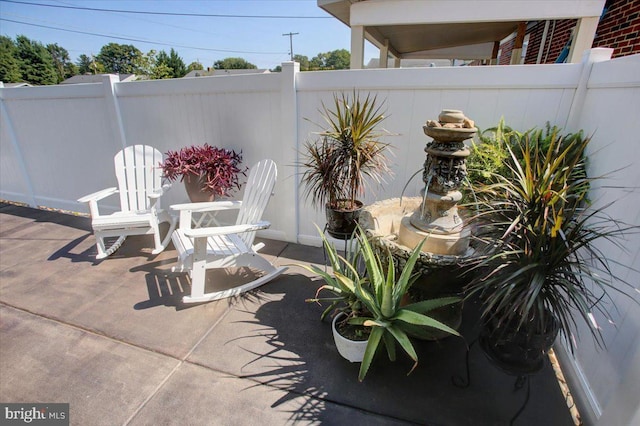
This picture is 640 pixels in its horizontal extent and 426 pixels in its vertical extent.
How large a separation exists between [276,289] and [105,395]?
127cm

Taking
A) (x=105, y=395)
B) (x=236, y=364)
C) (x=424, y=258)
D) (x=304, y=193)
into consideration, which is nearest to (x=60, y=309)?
(x=105, y=395)

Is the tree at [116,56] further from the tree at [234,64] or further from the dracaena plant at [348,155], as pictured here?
the dracaena plant at [348,155]

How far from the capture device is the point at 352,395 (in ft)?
5.29

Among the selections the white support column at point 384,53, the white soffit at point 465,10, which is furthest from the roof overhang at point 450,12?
the white support column at point 384,53

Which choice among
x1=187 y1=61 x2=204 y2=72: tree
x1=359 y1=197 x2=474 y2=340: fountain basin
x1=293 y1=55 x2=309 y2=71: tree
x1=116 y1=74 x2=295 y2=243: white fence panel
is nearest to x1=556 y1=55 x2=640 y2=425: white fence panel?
x1=359 y1=197 x2=474 y2=340: fountain basin

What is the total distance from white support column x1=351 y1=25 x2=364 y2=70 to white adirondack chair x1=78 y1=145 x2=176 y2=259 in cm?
345

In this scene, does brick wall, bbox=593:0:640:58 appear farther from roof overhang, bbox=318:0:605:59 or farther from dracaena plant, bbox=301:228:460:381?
dracaena plant, bbox=301:228:460:381

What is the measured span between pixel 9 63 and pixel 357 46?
144ft

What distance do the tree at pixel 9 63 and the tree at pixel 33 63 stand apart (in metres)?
0.74

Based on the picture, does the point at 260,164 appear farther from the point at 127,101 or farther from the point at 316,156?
the point at 127,101

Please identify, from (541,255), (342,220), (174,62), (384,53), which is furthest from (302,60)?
(541,255)

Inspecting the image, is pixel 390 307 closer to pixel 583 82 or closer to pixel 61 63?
pixel 583 82

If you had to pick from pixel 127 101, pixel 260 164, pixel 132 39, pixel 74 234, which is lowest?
pixel 74 234

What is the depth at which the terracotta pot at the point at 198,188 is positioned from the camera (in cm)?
300
